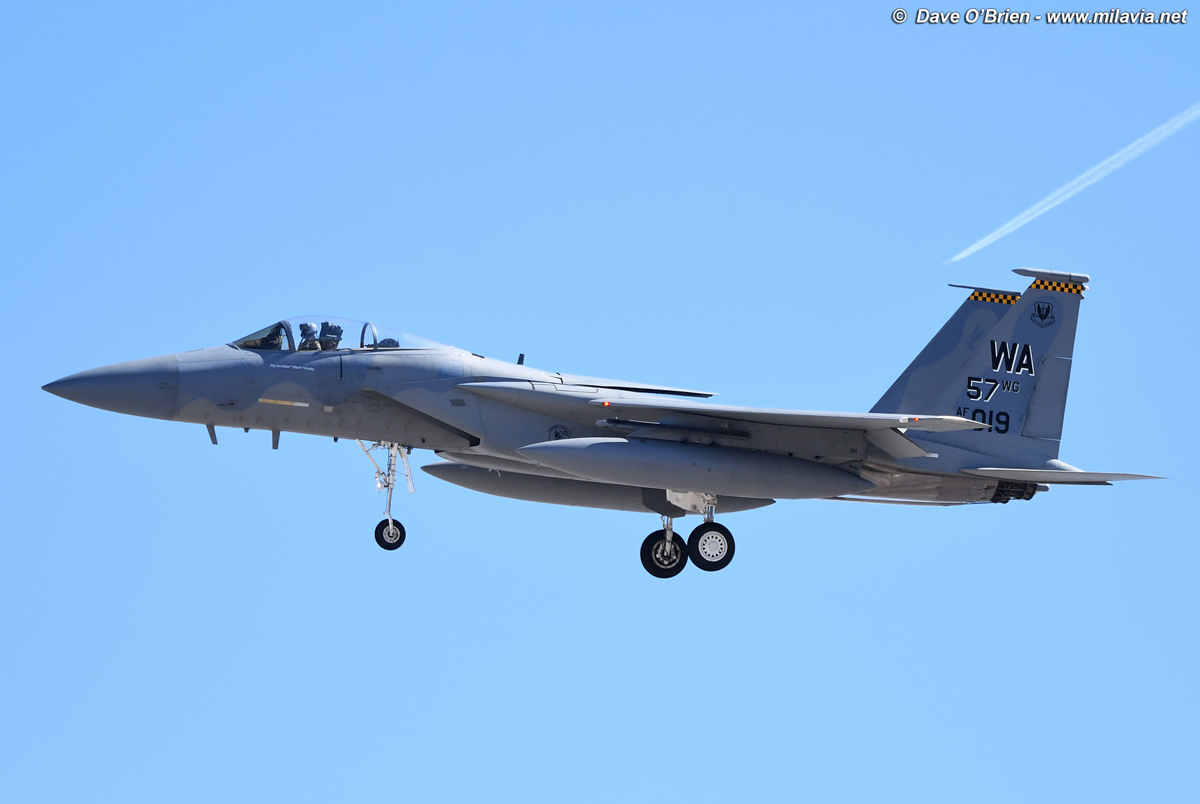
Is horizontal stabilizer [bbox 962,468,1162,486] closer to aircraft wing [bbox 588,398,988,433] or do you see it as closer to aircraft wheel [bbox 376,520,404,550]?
aircraft wing [bbox 588,398,988,433]

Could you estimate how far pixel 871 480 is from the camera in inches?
722

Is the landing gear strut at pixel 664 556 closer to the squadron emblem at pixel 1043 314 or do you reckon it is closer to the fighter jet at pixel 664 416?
the fighter jet at pixel 664 416

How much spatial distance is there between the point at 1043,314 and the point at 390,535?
366 inches

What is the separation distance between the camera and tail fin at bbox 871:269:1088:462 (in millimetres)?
18703

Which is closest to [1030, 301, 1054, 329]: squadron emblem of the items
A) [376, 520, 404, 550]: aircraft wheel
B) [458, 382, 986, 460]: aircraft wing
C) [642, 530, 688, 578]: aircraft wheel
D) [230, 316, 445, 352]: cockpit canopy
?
[458, 382, 986, 460]: aircraft wing

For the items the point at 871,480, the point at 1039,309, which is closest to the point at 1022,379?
the point at 1039,309

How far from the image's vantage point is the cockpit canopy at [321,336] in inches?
695

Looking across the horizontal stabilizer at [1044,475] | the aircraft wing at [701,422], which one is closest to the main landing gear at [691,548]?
the aircraft wing at [701,422]

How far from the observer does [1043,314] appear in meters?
19.0

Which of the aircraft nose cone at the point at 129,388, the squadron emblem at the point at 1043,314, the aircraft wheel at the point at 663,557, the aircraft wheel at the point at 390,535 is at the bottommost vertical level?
the aircraft wheel at the point at 390,535

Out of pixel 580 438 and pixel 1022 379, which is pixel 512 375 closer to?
pixel 580 438

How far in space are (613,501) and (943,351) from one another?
196 inches

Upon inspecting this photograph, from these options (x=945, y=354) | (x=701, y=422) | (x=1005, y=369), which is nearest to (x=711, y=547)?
(x=701, y=422)

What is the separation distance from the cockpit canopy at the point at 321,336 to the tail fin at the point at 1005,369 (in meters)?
6.69
